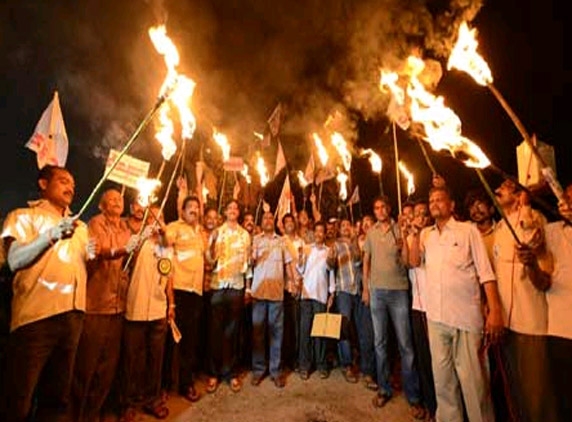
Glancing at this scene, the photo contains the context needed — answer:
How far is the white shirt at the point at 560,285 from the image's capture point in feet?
11.0

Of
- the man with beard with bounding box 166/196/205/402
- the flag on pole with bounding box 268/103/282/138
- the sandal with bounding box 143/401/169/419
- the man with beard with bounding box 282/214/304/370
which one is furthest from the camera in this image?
the flag on pole with bounding box 268/103/282/138

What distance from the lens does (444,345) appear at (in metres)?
4.04

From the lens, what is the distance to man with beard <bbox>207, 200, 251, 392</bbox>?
600cm

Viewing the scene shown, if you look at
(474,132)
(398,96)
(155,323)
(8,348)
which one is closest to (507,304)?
(398,96)

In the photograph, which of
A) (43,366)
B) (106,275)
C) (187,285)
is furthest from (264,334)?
(43,366)

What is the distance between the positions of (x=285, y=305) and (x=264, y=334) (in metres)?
0.95

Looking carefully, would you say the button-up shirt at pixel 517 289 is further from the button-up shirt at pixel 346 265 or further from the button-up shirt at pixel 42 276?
the button-up shirt at pixel 42 276

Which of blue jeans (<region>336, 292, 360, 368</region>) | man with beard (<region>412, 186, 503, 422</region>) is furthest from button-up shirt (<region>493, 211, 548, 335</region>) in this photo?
blue jeans (<region>336, 292, 360, 368</region>)

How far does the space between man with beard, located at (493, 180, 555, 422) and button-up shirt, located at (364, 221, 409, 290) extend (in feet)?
5.17

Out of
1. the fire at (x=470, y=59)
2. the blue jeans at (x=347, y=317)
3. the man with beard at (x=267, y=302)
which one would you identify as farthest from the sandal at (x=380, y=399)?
the fire at (x=470, y=59)

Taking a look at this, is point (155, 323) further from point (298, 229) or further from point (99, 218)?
point (298, 229)

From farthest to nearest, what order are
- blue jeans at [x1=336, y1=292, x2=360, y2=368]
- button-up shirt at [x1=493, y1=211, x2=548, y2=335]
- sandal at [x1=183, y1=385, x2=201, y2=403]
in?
blue jeans at [x1=336, y1=292, x2=360, y2=368] < sandal at [x1=183, y1=385, x2=201, y2=403] < button-up shirt at [x1=493, y1=211, x2=548, y2=335]

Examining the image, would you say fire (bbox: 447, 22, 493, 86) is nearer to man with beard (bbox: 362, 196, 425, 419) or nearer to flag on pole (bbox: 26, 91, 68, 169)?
man with beard (bbox: 362, 196, 425, 419)

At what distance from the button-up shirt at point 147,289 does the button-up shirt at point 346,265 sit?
3.15 meters
